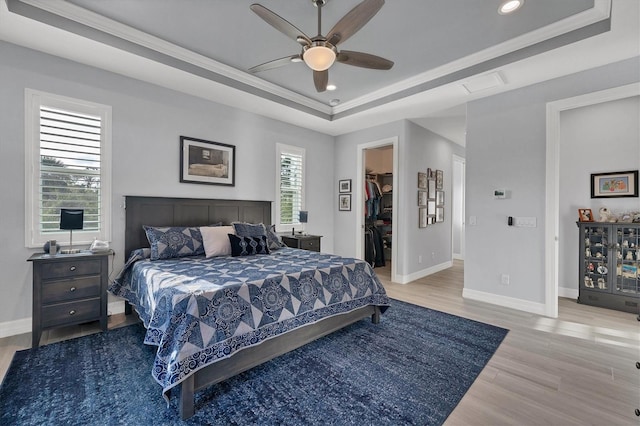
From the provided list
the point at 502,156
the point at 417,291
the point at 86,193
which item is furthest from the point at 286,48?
the point at 417,291

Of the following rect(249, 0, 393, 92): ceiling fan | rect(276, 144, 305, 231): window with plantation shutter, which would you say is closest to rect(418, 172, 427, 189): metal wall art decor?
rect(276, 144, 305, 231): window with plantation shutter

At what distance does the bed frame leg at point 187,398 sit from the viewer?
1.71 m

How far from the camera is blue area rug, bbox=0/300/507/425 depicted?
1.75 meters

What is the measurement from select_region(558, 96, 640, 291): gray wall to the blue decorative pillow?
171 inches

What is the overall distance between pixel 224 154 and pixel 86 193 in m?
1.70

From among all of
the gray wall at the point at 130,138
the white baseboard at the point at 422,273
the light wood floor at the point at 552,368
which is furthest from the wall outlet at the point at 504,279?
the gray wall at the point at 130,138

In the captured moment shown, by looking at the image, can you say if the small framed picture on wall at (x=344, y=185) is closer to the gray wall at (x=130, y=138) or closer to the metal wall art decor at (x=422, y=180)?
the gray wall at (x=130, y=138)

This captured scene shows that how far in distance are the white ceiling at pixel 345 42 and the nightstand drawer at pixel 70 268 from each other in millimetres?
2049

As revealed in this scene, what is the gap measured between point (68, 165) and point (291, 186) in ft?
9.89

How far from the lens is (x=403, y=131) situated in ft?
16.0

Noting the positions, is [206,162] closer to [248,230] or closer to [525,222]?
[248,230]

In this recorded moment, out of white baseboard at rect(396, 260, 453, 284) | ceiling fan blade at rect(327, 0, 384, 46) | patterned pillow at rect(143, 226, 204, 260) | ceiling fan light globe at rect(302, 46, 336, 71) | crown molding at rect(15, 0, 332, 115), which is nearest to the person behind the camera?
ceiling fan blade at rect(327, 0, 384, 46)

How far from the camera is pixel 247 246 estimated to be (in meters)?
3.43

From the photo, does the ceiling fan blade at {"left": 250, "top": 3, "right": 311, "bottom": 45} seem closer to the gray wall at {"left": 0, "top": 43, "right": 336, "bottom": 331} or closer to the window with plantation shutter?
the gray wall at {"left": 0, "top": 43, "right": 336, "bottom": 331}
